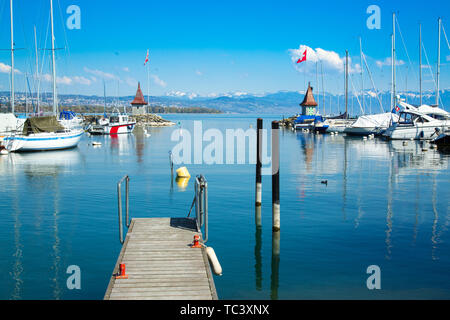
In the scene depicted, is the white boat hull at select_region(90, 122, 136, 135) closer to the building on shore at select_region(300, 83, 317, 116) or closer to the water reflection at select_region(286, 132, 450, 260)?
the water reflection at select_region(286, 132, 450, 260)

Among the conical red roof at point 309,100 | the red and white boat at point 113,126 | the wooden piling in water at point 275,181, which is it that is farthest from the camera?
the conical red roof at point 309,100

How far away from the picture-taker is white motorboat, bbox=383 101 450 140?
228ft

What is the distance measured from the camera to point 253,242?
18.6 meters

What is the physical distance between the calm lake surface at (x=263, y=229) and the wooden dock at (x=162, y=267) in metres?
1.44

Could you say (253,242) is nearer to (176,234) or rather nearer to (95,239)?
(176,234)

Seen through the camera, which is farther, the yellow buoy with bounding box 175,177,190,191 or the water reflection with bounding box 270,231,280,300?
the yellow buoy with bounding box 175,177,190,191

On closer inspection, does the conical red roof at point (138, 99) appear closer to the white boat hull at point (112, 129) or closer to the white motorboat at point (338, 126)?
the white boat hull at point (112, 129)

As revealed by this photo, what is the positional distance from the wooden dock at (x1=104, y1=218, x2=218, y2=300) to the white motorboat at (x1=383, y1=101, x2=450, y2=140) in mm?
61605

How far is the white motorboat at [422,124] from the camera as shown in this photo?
6944 centimetres

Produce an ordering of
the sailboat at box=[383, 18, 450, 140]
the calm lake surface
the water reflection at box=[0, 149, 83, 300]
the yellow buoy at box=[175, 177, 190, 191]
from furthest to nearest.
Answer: the sailboat at box=[383, 18, 450, 140] → the yellow buoy at box=[175, 177, 190, 191] → the water reflection at box=[0, 149, 83, 300] → the calm lake surface

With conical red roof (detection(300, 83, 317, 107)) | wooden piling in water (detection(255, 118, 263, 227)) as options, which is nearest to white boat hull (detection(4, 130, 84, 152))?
wooden piling in water (detection(255, 118, 263, 227))

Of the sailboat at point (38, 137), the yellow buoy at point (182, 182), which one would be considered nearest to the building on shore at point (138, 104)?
the sailboat at point (38, 137)
